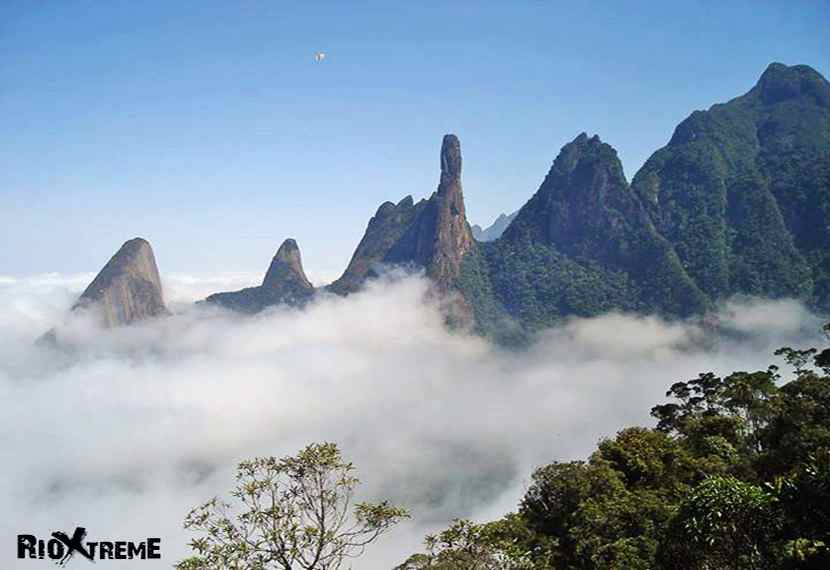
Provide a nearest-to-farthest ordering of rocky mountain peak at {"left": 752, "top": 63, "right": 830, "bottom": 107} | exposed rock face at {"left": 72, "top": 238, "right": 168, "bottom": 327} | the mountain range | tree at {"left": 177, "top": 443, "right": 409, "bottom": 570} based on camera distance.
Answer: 1. tree at {"left": 177, "top": 443, "right": 409, "bottom": 570}
2. the mountain range
3. exposed rock face at {"left": 72, "top": 238, "right": 168, "bottom": 327}
4. rocky mountain peak at {"left": 752, "top": 63, "right": 830, "bottom": 107}

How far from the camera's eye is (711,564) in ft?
55.5

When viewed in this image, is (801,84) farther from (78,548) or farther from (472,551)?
(78,548)

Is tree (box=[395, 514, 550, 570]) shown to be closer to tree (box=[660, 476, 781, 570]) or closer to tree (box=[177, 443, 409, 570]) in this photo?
tree (box=[177, 443, 409, 570])

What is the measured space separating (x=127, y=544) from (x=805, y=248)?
598 ft

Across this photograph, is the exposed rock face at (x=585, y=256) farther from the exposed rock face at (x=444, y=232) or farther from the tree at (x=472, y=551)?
the tree at (x=472, y=551)

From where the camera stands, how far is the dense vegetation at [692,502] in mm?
15727

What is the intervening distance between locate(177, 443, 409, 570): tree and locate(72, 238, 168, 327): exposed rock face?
195052 millimetres

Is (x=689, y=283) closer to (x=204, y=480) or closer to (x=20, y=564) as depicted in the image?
(x=204, y=480)

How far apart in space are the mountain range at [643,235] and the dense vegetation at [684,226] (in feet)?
1.29

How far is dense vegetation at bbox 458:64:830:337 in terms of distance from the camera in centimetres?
15388

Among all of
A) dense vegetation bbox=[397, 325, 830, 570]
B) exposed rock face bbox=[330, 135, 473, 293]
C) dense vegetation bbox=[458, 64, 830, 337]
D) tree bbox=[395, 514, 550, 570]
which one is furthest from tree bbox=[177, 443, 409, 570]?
dense vegetation bbox=[458, 64, 830, 337]

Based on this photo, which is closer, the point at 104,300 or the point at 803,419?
the point at 803,419

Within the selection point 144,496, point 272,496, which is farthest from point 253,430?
point 272,496

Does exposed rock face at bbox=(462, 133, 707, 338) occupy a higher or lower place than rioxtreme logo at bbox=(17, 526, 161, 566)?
higher
